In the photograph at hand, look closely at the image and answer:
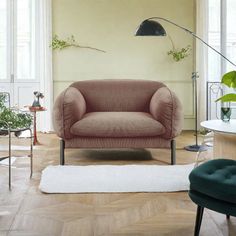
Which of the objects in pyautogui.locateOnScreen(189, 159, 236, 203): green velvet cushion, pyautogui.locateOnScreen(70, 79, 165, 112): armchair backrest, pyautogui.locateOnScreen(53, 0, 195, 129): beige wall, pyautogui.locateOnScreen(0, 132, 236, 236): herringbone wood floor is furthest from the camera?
pyautogui.locateOnScreen(53, 0, 195, 129): beige wall

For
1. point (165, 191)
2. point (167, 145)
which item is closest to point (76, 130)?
point (167, 145)

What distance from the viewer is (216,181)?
2.01 m

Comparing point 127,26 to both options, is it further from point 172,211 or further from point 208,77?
point 172,211

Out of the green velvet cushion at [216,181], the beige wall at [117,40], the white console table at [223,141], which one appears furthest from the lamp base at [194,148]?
the green velvet cushion at [216,181]

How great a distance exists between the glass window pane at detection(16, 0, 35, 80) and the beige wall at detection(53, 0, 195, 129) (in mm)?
362

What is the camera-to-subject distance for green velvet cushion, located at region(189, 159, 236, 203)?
1961mm

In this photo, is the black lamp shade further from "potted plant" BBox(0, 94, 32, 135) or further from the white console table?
"potted plant" BBox(0, 94, 32, 135)

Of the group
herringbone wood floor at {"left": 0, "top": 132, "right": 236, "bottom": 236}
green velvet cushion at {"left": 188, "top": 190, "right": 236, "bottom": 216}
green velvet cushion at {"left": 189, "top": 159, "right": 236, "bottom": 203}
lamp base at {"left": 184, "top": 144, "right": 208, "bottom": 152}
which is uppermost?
green velvet cushion at {"left": 189, "top": 159, "right": 236, "bottom": 203}

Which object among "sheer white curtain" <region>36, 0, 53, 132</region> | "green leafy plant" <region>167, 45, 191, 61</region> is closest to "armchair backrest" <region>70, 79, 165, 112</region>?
"sheer white curtain" <region>36, 0, 53, 132</region>

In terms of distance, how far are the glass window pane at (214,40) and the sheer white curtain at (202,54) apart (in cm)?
15

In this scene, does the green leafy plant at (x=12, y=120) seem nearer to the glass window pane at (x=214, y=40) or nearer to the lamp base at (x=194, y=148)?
the lamp base at (x=194, y=148)

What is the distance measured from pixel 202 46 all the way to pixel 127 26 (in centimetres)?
121

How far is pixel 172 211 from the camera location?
Result: 2.72m

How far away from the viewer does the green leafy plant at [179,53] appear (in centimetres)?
640
